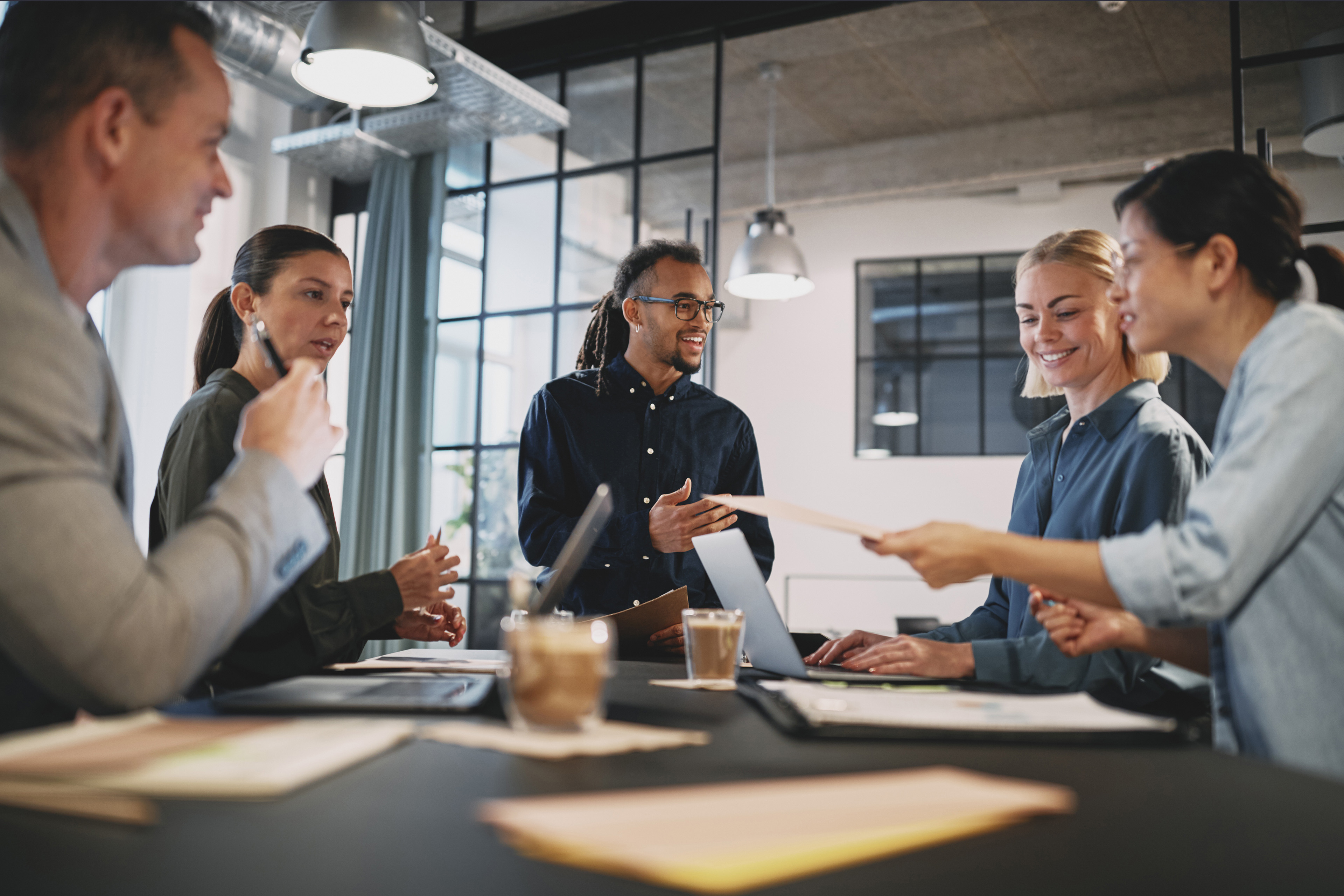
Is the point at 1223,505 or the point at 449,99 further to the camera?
the point at 449,99

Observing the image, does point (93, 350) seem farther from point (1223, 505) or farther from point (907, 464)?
point (907, 464)

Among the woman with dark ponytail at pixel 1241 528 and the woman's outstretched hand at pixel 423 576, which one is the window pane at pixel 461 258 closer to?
the woman's outstretched hand at pixel 423 576

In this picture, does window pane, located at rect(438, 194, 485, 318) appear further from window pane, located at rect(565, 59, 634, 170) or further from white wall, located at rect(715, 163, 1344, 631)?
white wall, located at rect(715, 163, 1344, 631)

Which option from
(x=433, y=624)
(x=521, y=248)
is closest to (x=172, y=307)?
(x=521, y=248)

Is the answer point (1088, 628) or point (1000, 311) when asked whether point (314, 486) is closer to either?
point (1088, 628)

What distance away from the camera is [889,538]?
1133 mm

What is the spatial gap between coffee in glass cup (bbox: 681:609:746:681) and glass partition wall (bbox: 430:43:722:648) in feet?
11.9

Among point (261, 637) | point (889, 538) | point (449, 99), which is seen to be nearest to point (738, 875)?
point (889, 538)

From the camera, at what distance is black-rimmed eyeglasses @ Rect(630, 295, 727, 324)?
2646mm

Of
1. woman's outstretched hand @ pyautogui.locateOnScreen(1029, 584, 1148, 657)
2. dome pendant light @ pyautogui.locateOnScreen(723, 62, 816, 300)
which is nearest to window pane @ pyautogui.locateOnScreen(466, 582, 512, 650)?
dome pendant light @ pyautogui.locateOnScreen(723, 62, 816, 300)

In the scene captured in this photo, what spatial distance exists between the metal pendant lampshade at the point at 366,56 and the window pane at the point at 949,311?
948 centimetres

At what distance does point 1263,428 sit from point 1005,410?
10.4 meters

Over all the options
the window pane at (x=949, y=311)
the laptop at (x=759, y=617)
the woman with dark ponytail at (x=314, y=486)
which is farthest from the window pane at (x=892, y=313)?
the laptop at (x=759, y=617)

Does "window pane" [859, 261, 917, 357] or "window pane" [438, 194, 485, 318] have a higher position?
"window pane" [859, 261, 917, 357]
